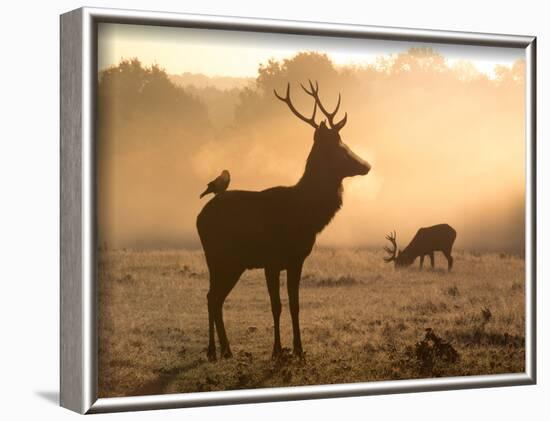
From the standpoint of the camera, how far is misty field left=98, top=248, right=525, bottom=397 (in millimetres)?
9852

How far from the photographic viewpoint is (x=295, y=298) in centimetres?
1043

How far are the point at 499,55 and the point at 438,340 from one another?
229 centimetres

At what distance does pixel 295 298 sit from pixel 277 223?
22.2 inches

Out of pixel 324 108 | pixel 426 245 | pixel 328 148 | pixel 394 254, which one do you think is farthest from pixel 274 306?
pixel 324 108

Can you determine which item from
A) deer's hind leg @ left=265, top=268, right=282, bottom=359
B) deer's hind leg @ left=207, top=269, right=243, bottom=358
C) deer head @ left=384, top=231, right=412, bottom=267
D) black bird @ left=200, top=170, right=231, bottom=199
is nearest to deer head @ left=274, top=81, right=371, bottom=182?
deer head @ left=384, top=231, right=412, bottom=267

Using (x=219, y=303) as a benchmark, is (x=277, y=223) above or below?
above

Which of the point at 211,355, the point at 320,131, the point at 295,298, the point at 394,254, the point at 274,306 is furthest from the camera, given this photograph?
the point at 394,254

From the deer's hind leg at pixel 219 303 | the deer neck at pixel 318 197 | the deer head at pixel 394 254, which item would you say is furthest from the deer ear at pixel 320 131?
the deer's hind leg at pixel 219 303

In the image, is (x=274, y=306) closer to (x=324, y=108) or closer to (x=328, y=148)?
(x=328, y=148)

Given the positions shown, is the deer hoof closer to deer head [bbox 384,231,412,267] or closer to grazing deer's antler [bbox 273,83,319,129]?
deer head [bbox 384,231,412,267]

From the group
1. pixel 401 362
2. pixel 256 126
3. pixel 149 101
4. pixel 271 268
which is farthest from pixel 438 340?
pixel 149 101

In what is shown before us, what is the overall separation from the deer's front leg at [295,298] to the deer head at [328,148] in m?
0.75

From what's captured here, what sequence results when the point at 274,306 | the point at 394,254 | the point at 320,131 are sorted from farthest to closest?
1. the point at 394,254
2. the point at 320,131
3. the point at 274,306

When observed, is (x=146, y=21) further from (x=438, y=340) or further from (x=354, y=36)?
(x=438, y=340)
